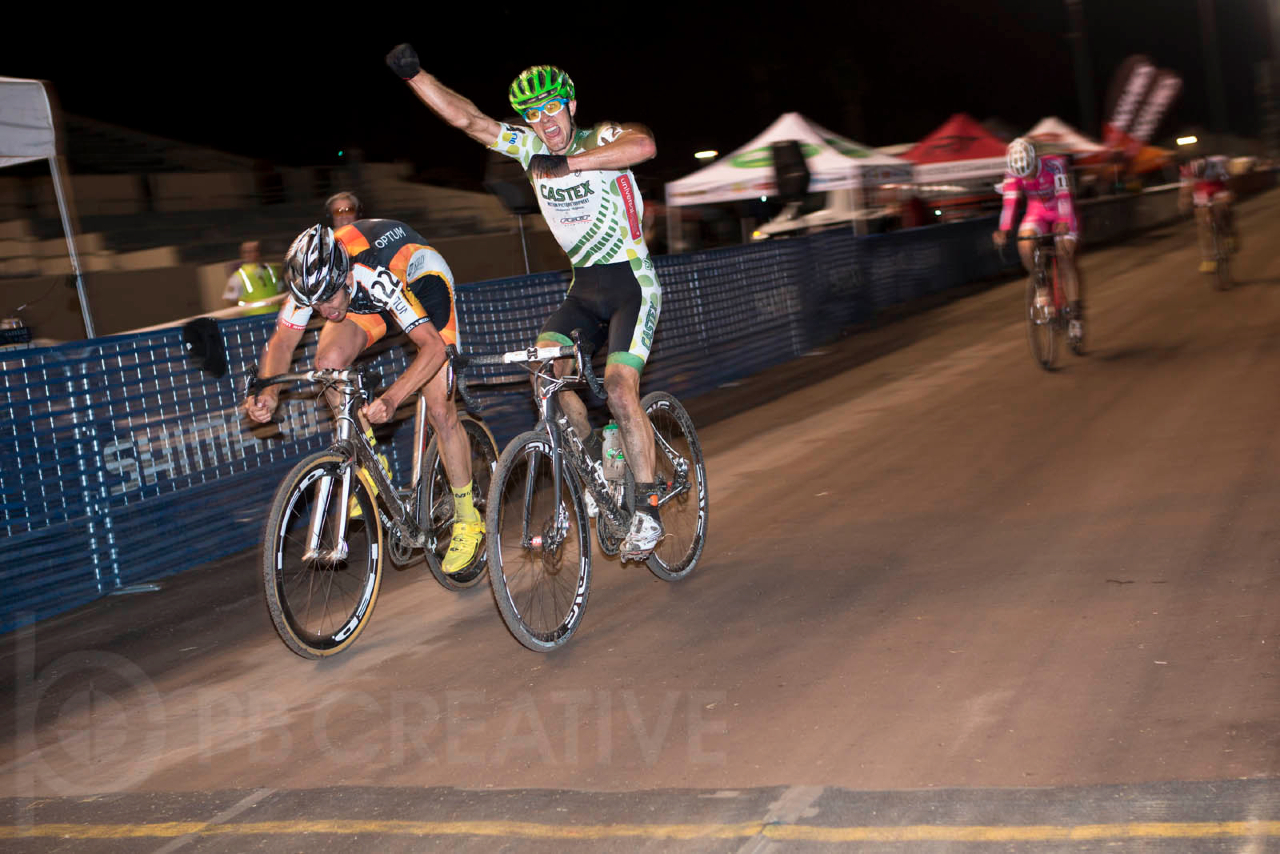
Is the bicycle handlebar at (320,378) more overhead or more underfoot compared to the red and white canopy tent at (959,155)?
more underfoot

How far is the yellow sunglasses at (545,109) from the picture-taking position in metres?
5.69

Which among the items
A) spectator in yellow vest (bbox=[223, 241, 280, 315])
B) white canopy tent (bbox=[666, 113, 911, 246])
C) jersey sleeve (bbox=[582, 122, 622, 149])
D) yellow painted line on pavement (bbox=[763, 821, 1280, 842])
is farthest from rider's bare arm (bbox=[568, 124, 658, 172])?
white canopy tent (bbox=[666, 113, 911, 246])

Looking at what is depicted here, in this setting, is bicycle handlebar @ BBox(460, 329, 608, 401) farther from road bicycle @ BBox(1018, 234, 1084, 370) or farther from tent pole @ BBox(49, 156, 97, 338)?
road bicycle @ BBox(1018, 234, 1084, 370)

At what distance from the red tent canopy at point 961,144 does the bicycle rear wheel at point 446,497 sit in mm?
26258

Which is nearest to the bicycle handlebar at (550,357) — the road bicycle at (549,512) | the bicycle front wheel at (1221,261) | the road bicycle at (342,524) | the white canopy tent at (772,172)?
the road bicycle at (549,512)

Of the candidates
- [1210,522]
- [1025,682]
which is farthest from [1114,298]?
[1025,682]

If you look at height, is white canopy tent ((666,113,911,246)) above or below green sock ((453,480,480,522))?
above

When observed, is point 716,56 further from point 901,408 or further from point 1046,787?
point 1046,787

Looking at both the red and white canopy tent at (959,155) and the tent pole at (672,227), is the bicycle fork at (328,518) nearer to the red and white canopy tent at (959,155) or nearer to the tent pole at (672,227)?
the tent pole at (672,227)

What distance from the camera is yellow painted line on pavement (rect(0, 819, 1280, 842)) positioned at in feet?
10.9

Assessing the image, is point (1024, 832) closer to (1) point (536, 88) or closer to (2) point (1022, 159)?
(1) point (536, 88)

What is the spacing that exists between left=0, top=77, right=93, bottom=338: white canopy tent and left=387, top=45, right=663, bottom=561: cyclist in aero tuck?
13.3 feet

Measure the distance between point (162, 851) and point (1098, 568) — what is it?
13.6 ft

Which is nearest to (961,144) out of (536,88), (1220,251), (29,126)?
(1220,251)
